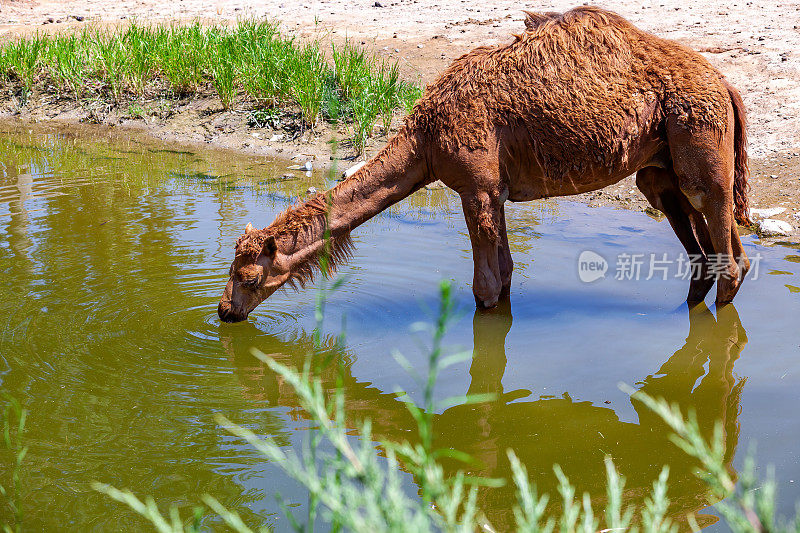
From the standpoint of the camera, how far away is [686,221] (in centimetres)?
645

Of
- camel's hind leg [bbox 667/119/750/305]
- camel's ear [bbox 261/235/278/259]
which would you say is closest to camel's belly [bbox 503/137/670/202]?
camel's hind leg [bbox 667/119/750/305]

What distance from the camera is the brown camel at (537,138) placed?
5.53 meters

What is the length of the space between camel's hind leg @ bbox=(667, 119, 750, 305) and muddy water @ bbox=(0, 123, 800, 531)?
0.35 m

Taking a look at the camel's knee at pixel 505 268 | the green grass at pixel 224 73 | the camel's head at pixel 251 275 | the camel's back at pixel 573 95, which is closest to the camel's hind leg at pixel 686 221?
the camel's back at pixel 573 95

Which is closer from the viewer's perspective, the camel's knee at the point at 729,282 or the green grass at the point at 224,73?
the camel's knee at the point at 729,282

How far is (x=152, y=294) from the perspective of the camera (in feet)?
21.5

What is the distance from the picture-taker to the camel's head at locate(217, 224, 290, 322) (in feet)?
18.2

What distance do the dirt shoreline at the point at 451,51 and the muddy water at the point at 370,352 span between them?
170cm

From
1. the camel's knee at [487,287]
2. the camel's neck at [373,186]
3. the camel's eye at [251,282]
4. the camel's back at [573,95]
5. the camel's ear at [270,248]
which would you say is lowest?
the camel's knee at [487,287]

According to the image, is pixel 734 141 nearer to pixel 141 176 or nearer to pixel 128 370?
pixel 128 370

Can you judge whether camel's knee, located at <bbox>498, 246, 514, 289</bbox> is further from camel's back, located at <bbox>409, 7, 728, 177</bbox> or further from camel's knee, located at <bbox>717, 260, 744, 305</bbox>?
camel's knee, located at <bbox>717, 260, 744, 305</bbox>

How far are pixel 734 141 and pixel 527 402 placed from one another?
2.62m

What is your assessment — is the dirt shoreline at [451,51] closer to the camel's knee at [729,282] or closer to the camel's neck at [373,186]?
the camel's knee at [729,282]

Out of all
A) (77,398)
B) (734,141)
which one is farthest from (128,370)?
(734,141)
